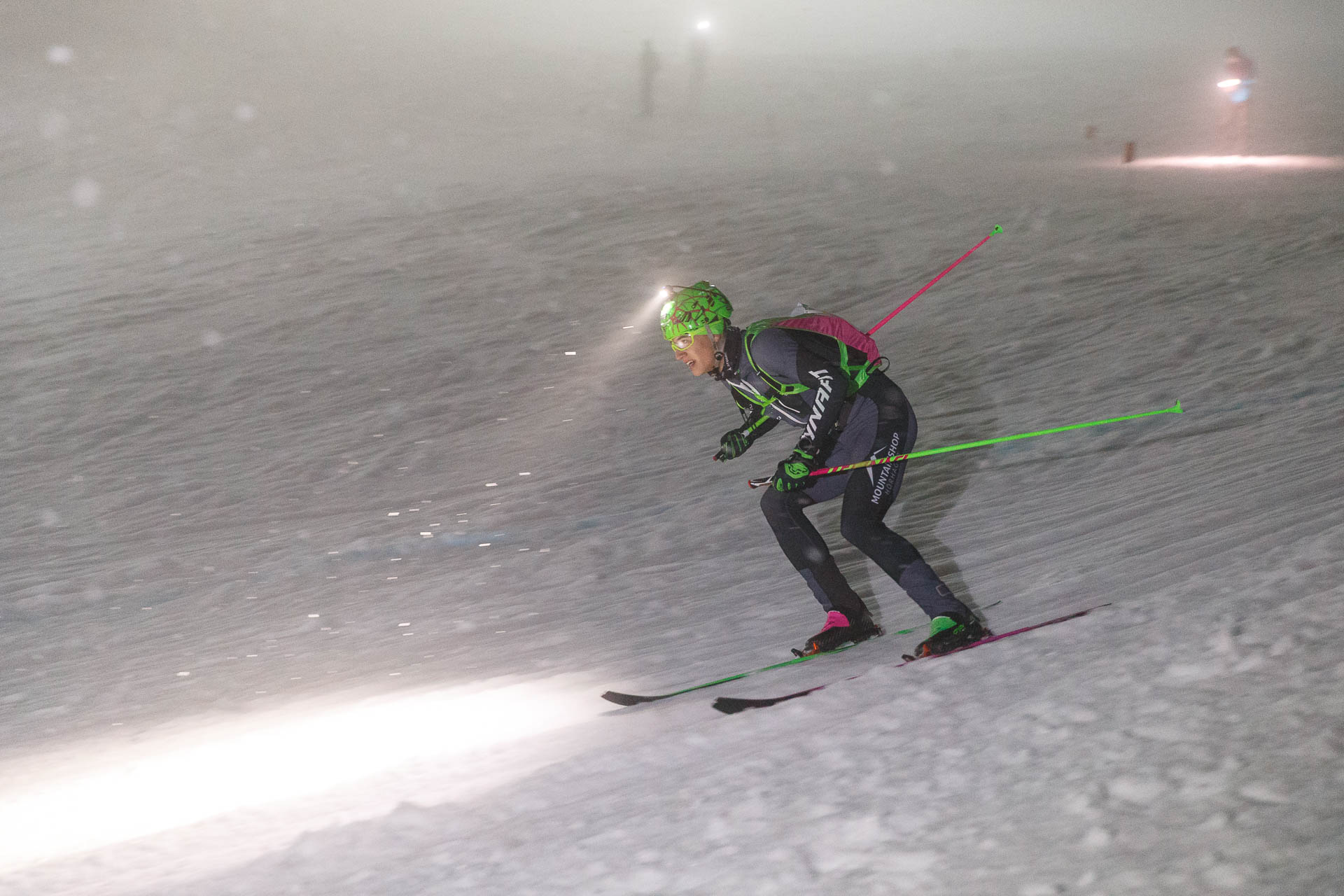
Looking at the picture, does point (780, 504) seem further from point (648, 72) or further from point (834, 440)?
point (648, 72)

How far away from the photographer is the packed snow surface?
2.51 meters

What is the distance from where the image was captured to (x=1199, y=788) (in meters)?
2.21

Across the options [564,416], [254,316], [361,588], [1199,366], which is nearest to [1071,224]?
[1199,366]

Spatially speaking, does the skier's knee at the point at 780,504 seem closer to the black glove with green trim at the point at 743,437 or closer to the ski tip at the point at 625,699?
the black glove with green trim at the point at 743,437

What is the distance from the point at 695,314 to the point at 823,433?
60 cm

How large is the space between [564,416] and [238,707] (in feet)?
14.8

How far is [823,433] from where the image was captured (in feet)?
12.7

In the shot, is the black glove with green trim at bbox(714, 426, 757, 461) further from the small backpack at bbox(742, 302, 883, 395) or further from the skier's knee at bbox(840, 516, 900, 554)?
the skier's knee at bbox(840, 516, 900, 554)

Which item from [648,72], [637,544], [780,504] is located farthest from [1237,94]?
[780,504]

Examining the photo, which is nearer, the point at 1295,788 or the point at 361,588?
the point at 1295,788

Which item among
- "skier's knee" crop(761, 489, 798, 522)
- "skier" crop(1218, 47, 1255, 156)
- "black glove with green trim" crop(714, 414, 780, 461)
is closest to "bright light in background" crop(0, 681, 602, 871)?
"skier's knee" crop(761, 489, 798, 522)

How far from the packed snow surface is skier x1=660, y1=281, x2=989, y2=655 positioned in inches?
11.1

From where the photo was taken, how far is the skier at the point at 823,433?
3.87m

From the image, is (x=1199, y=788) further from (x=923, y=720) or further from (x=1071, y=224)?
(x=1071, y=224)
